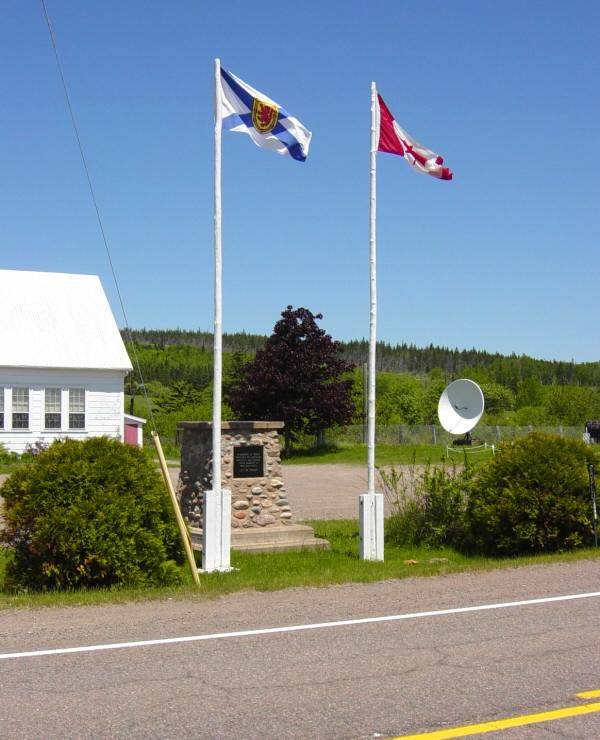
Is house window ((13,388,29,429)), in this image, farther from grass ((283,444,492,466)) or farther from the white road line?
the white road line

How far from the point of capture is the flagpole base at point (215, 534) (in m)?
11.8

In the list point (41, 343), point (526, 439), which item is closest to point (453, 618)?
point (526, 439)

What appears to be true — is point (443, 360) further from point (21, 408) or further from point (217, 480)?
point (217, 480)

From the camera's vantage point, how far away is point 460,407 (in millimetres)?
34656

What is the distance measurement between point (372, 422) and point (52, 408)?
23.5 meters

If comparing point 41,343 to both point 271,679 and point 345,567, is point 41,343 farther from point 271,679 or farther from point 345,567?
point 271,679

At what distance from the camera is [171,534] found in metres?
10.9

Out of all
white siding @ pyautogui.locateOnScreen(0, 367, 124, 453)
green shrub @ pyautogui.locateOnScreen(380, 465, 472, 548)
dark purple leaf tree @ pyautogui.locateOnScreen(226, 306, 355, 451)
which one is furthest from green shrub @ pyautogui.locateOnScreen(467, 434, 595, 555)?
dark purple leaf tree @ pyautogui.locateOnScreen(226, 306, 355, 451)

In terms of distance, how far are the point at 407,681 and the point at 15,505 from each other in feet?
17.9

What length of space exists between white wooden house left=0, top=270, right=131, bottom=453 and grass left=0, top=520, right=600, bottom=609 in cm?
2077

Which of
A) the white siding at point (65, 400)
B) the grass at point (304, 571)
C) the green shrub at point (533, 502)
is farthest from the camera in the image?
the white siding at point (65, 400)

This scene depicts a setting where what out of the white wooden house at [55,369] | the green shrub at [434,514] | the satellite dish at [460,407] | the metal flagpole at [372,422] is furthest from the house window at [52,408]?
the metal flagpole at [372,422]

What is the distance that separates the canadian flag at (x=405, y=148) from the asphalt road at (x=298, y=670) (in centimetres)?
664

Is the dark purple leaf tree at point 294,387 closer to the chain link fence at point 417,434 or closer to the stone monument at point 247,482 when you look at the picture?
the chain link fence at point 417,434
